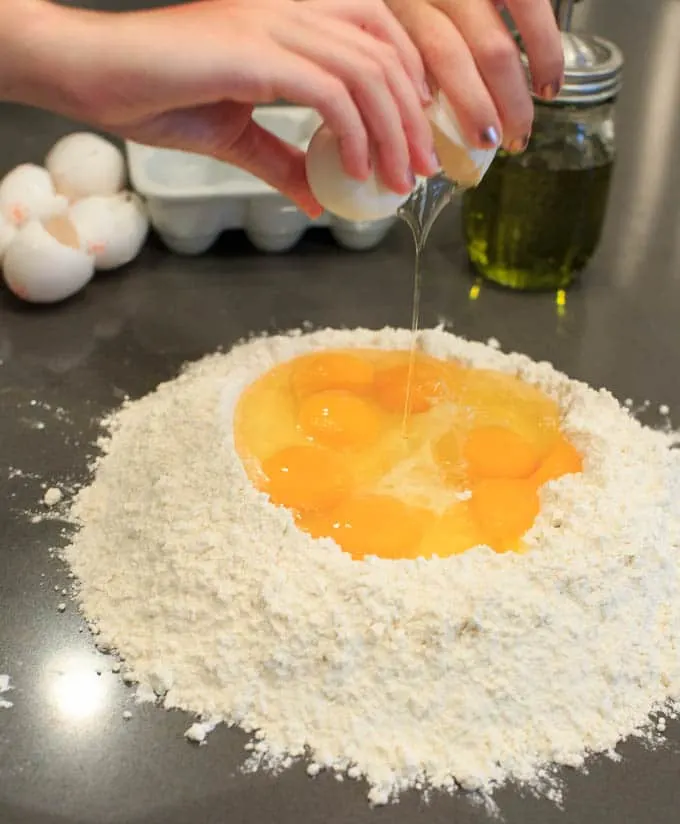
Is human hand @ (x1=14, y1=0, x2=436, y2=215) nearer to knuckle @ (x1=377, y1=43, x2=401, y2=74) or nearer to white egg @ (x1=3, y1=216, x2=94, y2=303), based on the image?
knuckle @ (x1=377, y1=43, x2=401, y2=74)

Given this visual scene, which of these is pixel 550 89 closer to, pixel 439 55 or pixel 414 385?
pixel 439 55

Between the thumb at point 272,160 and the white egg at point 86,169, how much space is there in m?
0.51

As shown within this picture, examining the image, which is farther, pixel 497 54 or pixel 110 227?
pixel 110 227

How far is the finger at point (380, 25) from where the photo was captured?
35.2 inches

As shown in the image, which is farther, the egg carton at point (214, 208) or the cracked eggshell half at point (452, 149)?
the egg carton at point (214, 208)

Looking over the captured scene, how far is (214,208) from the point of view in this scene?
1550 mm

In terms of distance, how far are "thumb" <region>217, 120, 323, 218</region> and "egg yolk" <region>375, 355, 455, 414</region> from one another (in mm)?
231

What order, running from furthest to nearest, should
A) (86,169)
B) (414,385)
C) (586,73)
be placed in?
(86,169), (586,73), (414,385)

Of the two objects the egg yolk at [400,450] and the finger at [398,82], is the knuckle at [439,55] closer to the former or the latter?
the finger at [398,82]

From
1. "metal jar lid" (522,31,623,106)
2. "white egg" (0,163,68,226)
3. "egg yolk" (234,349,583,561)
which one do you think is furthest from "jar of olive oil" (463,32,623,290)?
"white egg" (0,163,68,226)

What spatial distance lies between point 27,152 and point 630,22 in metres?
1.53

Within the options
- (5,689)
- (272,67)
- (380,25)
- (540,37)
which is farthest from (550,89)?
(5,689)

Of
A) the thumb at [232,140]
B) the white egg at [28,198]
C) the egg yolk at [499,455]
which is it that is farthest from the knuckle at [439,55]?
the white egg at [28,198]

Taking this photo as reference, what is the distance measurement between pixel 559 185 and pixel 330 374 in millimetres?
518
